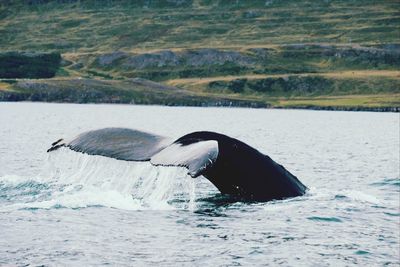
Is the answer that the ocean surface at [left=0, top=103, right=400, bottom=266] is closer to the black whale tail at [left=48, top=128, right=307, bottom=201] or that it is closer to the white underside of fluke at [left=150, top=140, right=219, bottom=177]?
the black whale tail at [left=48, top=128, right=307, bottom=201]

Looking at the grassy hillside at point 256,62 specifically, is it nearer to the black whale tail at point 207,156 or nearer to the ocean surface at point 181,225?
the ocean surface at point 181,225

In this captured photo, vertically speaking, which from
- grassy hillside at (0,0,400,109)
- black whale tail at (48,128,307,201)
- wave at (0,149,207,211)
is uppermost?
black whale tail at (48,128,307,201)

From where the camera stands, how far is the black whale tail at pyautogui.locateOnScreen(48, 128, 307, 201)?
38.5 feet

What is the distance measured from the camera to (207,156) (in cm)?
1142

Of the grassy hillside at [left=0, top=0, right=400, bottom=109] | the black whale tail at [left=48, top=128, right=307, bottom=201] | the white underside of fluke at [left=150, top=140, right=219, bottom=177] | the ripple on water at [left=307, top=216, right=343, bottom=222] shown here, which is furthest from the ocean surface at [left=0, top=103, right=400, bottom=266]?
the grassy hillside at [left=0, top=0, right=400, bottom=109]

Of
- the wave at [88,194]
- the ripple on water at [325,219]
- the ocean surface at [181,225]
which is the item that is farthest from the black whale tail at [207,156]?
the wave at [88,194]

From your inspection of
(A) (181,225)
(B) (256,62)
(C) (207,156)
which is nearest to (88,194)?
(A) (181,225)

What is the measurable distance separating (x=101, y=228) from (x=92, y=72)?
5380 inches

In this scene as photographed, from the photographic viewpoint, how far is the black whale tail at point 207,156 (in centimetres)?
1173

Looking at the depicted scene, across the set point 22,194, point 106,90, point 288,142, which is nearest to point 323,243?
point 22,194

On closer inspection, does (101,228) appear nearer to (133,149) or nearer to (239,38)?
(133,149)

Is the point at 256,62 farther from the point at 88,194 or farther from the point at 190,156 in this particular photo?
the point at 190,156

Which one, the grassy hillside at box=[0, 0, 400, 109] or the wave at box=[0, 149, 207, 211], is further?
the grassy hillside at box=[0, 0, 400, 109]

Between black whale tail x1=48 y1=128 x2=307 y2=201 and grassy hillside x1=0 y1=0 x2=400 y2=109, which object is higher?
black whale tail x1=48 y1=128 x2=307 y2=201
